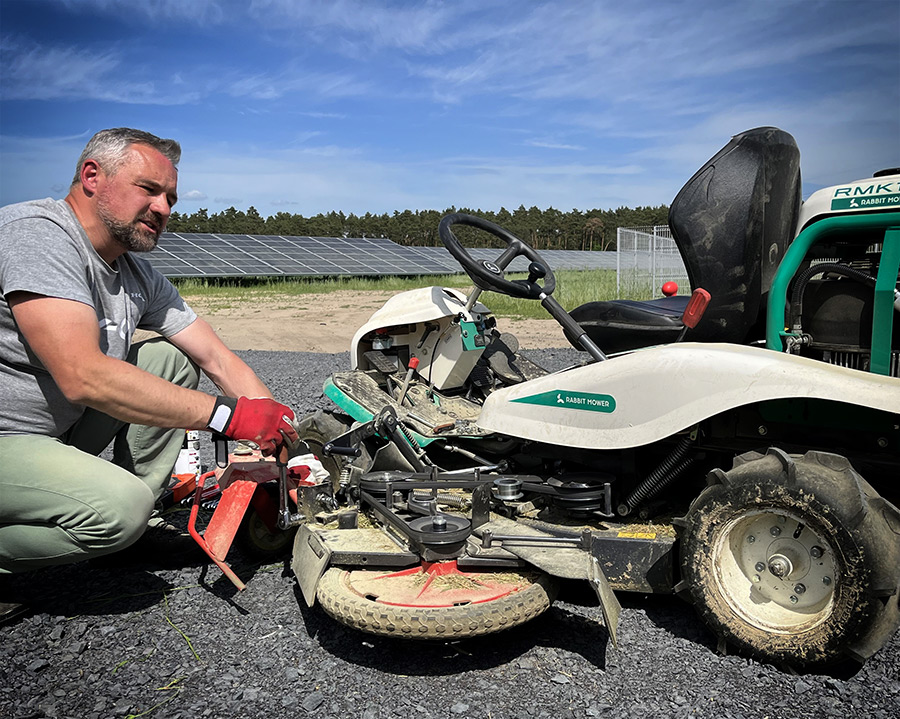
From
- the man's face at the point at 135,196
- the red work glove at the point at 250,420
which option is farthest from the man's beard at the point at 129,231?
the red work glove at the point at 250,420

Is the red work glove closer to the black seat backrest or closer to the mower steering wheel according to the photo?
the mower steering wheel

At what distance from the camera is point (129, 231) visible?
257 centimetres

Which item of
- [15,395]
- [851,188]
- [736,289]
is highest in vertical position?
[851,188]

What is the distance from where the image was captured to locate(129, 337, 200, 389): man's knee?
2.96 m

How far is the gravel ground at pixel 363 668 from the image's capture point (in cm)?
197

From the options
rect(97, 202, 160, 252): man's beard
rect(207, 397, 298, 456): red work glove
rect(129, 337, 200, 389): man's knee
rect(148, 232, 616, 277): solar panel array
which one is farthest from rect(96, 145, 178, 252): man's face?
rect(148, 232, 616, 277): solar panel array

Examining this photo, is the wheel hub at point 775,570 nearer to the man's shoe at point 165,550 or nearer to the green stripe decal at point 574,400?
the green stripe decal at point 574,400

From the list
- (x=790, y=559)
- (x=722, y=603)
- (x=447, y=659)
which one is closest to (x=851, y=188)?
(x=790, y=559)

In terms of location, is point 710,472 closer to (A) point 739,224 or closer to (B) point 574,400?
(B) point 574,400

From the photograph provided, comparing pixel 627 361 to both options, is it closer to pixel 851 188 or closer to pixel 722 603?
pixel 722 603

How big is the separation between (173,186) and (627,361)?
181 cm

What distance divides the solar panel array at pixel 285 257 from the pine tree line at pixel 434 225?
26.9 m

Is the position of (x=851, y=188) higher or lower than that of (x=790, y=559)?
higher

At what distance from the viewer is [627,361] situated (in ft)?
7.66
